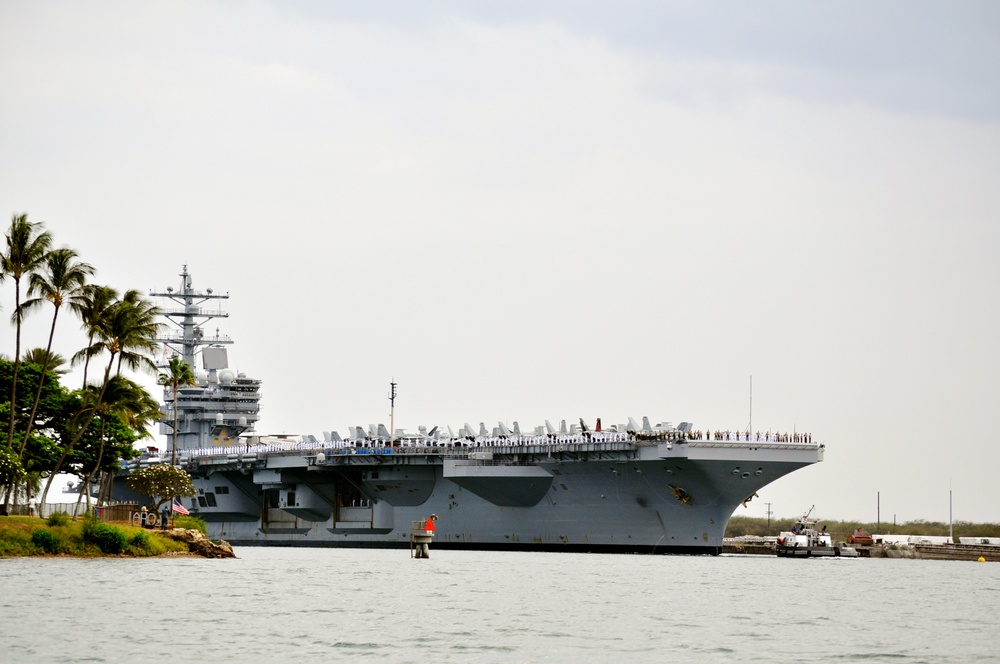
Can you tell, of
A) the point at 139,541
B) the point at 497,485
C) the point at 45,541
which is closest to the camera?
the point at 45,541

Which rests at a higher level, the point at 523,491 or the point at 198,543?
the point at 523,491

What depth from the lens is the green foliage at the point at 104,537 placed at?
3944 cm

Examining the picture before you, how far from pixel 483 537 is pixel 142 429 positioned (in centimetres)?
1431

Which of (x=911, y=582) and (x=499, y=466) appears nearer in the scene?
(x=911, y=582)

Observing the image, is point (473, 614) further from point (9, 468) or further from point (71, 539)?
point (9, 468)

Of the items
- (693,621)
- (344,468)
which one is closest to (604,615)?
(693,621)

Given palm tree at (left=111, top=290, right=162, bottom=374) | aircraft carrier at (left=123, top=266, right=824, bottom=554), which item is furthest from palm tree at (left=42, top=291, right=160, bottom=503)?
aircraft carrier at (left=123, top=266, right=824, bottom=554)

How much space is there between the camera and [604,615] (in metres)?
27.5

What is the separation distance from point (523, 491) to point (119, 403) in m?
15.7

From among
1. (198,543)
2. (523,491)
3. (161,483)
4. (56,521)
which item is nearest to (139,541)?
(56,521)

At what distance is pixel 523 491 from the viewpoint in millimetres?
54625

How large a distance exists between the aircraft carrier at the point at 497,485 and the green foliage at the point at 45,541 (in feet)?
61.8

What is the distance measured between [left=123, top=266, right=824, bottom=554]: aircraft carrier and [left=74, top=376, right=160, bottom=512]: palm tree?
29.5 ft

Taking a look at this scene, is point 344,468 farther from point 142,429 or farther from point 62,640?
point 62,640
